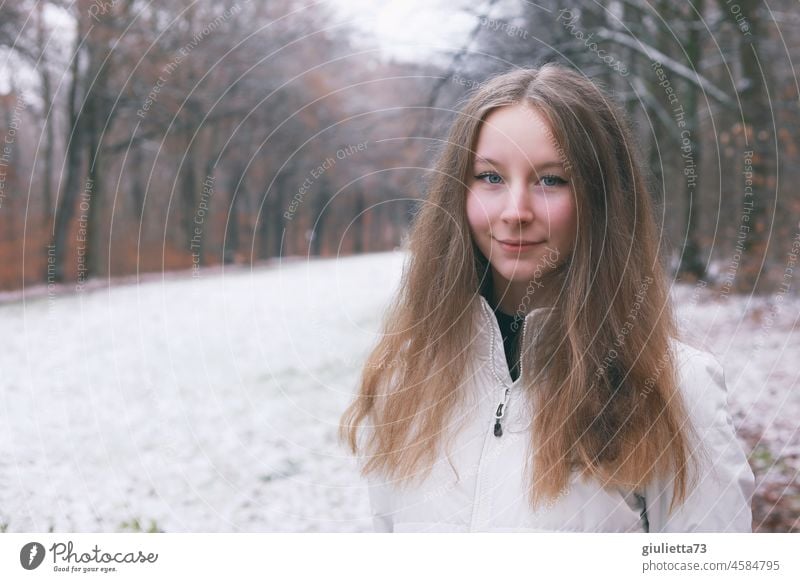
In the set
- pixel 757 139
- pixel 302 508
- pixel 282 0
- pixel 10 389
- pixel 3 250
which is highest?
pixel 282 0

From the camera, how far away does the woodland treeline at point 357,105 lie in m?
3.60

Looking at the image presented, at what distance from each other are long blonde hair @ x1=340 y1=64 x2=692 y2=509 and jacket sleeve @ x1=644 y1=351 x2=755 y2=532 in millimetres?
21

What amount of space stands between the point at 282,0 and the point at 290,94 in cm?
220

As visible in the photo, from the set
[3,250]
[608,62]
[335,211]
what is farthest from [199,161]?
[608,62]

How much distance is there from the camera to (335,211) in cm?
1035

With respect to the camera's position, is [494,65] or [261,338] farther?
[261,338]

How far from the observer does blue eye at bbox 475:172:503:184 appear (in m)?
1.38
